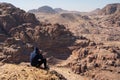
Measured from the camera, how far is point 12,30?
118 feet

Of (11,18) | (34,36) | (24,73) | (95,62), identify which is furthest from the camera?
(11,18)

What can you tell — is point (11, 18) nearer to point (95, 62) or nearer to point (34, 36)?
point (34, 36)

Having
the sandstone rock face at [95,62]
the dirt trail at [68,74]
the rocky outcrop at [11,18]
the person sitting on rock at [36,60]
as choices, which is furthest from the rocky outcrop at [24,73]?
the rocky outcrop at [11,18]

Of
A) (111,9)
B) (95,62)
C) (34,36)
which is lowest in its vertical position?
(95,62)

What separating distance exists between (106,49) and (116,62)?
10.6 feet

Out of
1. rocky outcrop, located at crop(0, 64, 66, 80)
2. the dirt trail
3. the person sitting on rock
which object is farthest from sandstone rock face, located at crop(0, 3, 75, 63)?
rocky outcrop, located at crop(0, 64, 66, 80)

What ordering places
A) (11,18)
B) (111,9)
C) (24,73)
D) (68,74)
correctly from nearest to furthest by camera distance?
(24,73) < (68,74) < (11,18) < (111,9)

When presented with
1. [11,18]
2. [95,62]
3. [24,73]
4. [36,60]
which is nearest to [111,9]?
[11,18]

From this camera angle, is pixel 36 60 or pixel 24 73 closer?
pixel 24 73

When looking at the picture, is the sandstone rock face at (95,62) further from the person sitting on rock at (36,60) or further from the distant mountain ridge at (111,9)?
the distant mountain ridge at (111,9)

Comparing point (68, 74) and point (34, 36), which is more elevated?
point (34, 36)

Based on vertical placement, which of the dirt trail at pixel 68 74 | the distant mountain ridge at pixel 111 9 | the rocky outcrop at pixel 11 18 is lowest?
the dirt trail at pixel 68 74

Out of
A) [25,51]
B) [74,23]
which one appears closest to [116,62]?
[25,51]

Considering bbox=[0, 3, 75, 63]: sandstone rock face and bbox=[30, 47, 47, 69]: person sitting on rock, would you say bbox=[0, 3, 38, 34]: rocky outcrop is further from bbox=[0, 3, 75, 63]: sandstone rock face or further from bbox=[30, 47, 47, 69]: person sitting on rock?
bbox=[30, 47, 47, 69]: person sitting on rock
